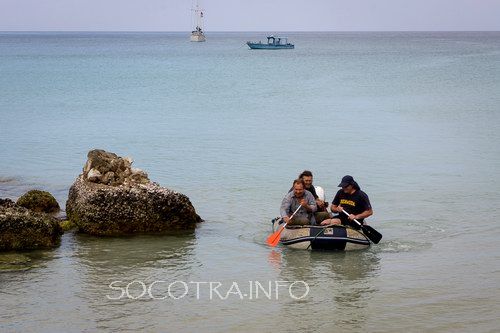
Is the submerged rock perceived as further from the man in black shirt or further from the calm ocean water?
the man in black shirt

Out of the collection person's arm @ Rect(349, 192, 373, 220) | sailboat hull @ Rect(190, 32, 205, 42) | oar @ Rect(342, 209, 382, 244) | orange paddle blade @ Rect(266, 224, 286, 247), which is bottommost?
orange paddle blade @ Rect(266, 224, 286, 247)

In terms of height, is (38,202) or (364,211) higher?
(364,211)

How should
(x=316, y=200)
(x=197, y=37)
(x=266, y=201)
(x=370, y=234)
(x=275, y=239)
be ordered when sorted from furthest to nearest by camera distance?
(x=197, y=37) → (x=266, y=201) → (x=316, y=200) → (x=275, y=239) → (x=370, y=234)

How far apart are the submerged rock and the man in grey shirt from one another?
18.7 ft

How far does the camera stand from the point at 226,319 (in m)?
12.8

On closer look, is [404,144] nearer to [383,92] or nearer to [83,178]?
[83,178]

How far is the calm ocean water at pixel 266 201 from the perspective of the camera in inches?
517

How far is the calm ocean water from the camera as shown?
43.1 feet

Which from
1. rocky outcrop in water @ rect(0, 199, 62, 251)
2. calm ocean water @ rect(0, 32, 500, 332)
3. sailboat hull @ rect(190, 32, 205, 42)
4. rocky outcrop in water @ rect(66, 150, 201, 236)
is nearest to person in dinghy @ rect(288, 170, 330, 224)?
calm ocean water @ rect(0, 32, 500, 332)

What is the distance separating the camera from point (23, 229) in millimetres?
16281

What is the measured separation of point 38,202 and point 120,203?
2762mm

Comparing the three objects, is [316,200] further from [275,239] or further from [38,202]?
[38,202]

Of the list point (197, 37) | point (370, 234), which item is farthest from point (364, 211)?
point (197, 37)

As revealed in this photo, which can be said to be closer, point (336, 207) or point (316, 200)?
point (336, 207)
